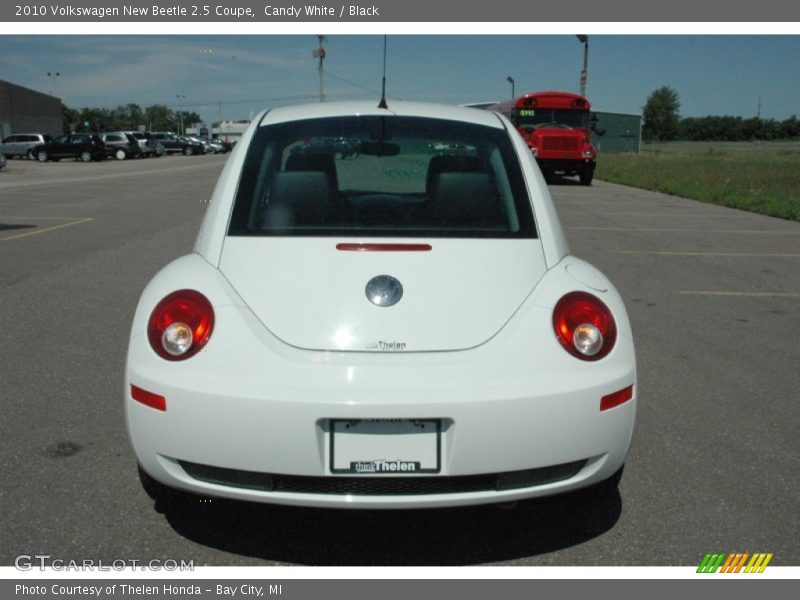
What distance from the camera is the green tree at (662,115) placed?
139 metres

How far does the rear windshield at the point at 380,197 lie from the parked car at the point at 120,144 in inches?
2037

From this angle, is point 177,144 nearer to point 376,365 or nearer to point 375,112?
point 375,112

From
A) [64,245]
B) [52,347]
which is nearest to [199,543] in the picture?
[52,347]

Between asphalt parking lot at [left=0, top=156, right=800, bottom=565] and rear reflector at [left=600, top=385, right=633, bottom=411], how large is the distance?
1.37 feet

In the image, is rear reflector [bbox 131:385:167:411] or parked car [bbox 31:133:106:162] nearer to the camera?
rear reflector [bbox 131:385:167:411]

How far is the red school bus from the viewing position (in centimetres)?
2655

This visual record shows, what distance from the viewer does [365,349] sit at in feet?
9.07

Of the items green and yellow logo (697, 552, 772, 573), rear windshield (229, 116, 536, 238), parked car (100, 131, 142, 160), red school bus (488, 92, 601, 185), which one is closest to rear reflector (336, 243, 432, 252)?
rear windshield (229, 116, 536, 238)

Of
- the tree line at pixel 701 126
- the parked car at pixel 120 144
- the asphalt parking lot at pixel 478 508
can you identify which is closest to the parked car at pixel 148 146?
the parked car at pixel 120 144

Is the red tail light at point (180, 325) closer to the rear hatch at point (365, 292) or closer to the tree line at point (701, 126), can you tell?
the rear hatch at point (365, 292)

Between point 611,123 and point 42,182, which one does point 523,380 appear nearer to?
point 42,182

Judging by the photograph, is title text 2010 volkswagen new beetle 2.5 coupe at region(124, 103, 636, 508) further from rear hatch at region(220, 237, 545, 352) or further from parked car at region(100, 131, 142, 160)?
parked car at region(100, 131, 142, 160)

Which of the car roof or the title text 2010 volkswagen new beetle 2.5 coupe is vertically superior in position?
the car roof

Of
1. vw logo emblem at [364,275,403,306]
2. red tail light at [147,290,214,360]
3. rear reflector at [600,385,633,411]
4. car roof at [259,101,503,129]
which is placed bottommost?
rear reflector at [600,385,633,411]
